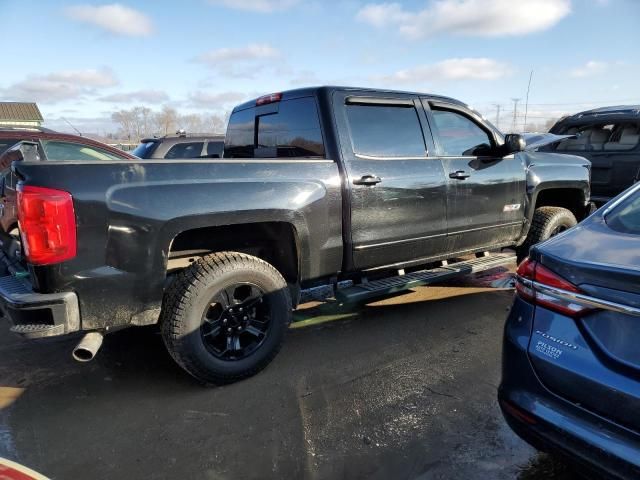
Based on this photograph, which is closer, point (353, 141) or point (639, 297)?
point (639, 297)

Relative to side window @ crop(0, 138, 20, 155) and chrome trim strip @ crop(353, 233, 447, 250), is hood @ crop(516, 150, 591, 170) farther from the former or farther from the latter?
side window @ crop(0, 138, 20, 155)

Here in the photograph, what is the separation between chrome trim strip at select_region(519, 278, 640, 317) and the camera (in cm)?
174

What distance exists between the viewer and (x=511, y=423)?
2178 mm

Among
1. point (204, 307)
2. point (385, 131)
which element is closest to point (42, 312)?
point (204, 307)

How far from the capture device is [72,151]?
21.8 feet

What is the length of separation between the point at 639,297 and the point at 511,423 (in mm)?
838

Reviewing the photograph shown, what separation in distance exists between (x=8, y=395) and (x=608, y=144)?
27.6 ft

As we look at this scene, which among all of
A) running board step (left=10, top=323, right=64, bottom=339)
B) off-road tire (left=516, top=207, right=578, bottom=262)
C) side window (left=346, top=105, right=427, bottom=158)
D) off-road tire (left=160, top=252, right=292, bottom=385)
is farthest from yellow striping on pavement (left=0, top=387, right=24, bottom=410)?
off-road tire (left=516, top=207, right=578, bottom=262)

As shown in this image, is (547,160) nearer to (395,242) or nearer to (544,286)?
(395,242)

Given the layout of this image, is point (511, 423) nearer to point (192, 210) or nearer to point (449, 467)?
point (449, 467)

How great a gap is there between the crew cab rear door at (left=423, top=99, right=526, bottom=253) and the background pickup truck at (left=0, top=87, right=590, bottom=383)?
0.6 inches

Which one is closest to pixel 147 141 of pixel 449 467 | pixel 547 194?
pixel 547 194

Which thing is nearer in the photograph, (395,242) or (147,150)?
(395,242)

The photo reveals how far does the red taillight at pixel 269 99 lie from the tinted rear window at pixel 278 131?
5 cm
